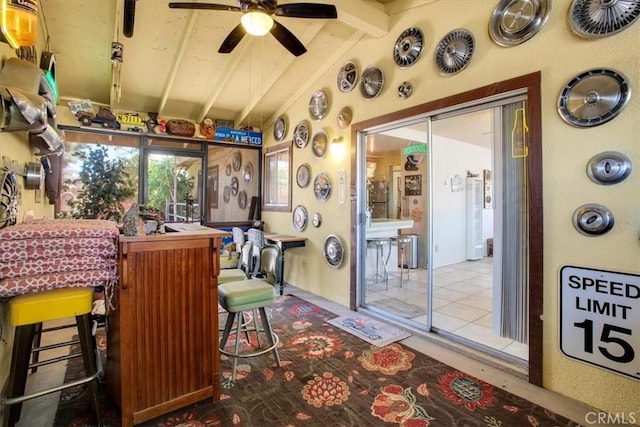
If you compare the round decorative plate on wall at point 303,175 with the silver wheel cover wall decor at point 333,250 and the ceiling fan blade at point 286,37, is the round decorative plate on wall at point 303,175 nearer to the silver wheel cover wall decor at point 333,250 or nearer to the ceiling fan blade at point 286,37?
the silver wheel cover wall decor at point 333,250

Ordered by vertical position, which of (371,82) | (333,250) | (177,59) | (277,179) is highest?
(177,59)

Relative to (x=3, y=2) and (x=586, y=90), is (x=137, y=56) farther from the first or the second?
(x=586, y=90)

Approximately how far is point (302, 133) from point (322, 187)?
0.94 metres

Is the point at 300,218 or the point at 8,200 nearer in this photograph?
the point at 8,200

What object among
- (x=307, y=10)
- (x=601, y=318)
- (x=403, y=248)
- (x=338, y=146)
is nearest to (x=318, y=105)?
(x=338, y=146)

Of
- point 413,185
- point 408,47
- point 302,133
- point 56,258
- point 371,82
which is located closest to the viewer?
point 56,258

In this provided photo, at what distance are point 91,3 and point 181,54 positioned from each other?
0.91m

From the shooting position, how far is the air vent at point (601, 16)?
183 cm

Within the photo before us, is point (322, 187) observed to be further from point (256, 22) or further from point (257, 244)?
point (256, 22)

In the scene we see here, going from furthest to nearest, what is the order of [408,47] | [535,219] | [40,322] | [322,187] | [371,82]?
[322,187], [371,82], [408,47], [535,219], [40,322]

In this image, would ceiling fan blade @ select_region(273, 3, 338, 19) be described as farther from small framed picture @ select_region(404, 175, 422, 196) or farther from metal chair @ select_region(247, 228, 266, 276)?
small framed picture @ select_region(404, 175, 422, 196)

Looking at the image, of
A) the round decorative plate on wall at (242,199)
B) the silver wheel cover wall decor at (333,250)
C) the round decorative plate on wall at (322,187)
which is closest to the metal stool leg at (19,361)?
the silver wheel cover wall decor at (333,250)

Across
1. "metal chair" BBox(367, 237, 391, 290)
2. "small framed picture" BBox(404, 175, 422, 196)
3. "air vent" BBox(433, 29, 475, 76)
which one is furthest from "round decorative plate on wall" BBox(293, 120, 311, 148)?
"small framed picture" BBox(404, 175, 422, 196)

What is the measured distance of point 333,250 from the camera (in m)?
4.07
